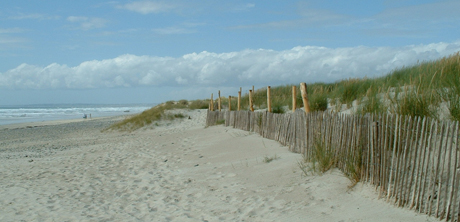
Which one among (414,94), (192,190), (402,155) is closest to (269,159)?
(192,190)

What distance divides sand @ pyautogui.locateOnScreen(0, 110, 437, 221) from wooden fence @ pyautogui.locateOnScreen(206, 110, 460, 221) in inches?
7.3

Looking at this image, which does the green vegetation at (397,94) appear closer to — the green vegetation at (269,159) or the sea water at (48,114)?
the green vegetation at (269,159)

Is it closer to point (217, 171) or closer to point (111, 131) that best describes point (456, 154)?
point (217, 171)

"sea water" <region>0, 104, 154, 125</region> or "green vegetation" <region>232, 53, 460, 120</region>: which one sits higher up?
"green vegetation" <region>232, 53, 460, 120</region>

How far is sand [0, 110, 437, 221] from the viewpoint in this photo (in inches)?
187

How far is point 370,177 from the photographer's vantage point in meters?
4.85

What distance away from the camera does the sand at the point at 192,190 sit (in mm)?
4742

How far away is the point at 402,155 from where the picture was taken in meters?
4.30

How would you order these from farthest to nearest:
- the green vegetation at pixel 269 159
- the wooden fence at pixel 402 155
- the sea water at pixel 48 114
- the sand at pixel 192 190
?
the sea water at pixel 48 114 → the green vegetation at pixel 269 159 → the sand at pixel 192 190 → the wooden fence at pixel 402 155

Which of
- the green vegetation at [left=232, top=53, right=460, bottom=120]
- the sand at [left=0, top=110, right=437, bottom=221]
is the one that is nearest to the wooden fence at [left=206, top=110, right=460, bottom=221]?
the sand at [left=0, top=110, right=437, bottom=221]

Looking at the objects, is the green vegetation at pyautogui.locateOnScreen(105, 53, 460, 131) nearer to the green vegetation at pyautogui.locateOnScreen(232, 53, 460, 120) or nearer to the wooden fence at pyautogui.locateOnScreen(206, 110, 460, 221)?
the green vegetation at pyautogui.locateOnScreen(232, 53, 460, 120)

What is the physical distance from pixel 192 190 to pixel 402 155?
3.42 m

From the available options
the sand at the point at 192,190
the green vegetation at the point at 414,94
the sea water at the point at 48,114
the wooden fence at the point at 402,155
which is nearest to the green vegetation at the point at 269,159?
the sand at the point at 192,190

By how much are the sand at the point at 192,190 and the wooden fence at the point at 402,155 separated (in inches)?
7.3
